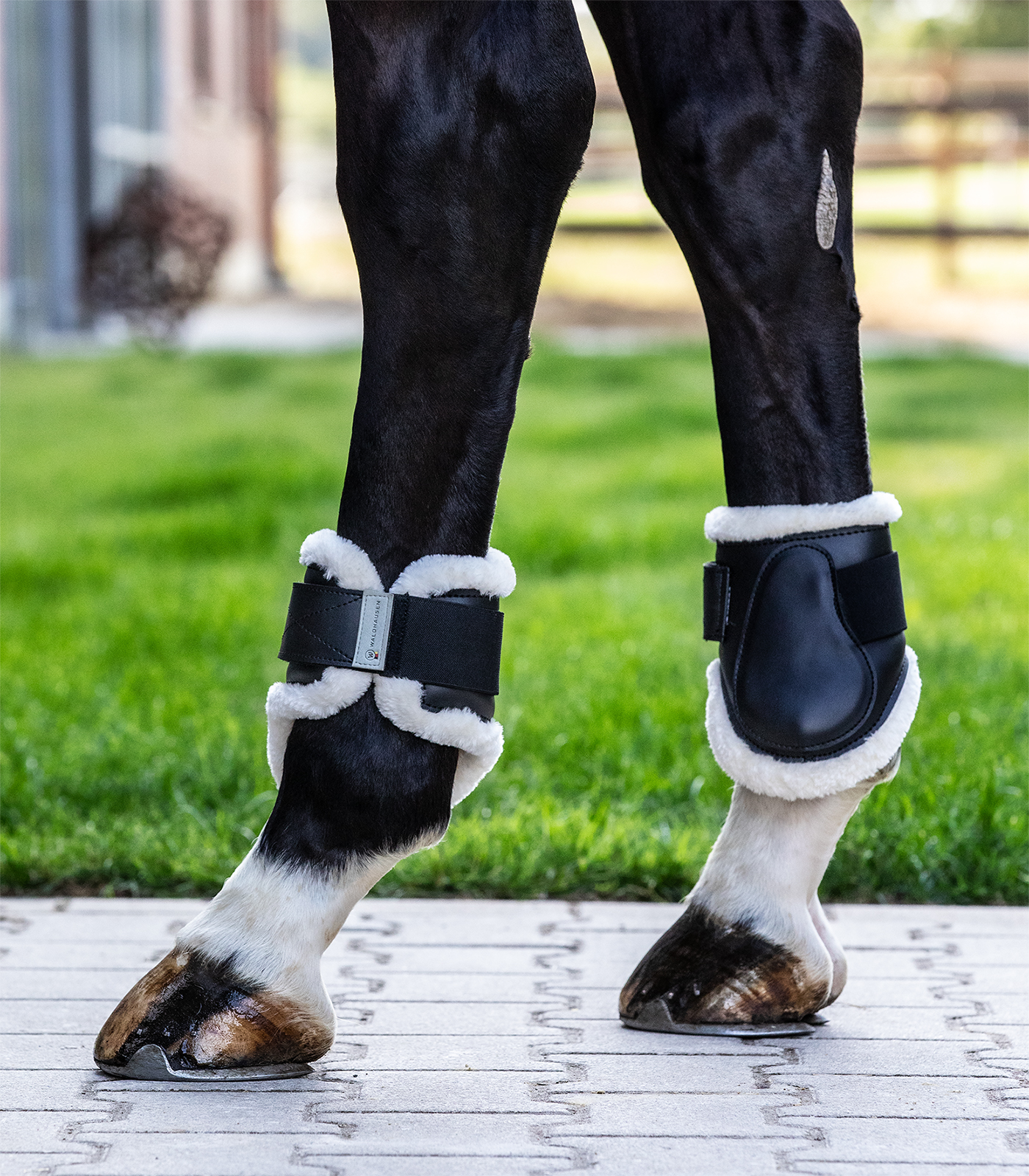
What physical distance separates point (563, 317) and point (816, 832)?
13.7m

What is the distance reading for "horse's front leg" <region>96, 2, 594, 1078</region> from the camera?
4.64 feet

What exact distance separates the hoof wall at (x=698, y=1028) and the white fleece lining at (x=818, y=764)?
0.22m

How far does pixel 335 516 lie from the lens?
17.2ft

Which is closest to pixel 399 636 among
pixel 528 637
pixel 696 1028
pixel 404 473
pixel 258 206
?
pixel 404 473

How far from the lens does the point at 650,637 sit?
3809 mm

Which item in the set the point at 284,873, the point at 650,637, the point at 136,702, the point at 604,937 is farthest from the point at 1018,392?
the point at 284,873

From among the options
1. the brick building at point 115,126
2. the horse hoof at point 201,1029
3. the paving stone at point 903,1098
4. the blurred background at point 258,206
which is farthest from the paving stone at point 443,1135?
the brick building at point 115,126

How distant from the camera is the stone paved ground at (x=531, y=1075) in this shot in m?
1.25

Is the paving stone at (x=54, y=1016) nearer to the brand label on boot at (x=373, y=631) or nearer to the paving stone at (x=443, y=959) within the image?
the paving stone at (x=443, y=959)

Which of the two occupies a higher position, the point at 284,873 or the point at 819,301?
the point at 819,301

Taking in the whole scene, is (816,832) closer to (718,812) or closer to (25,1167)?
(25,1167)

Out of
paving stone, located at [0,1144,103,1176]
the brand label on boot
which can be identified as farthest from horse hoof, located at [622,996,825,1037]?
paving stone, located at [0,1144,103,1176]

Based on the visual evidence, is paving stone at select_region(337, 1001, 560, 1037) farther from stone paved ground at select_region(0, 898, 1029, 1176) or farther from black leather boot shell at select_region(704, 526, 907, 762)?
black leather boot shell at select_region(704, 526, 907, 762)

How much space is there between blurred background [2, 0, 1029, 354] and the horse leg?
718cm
